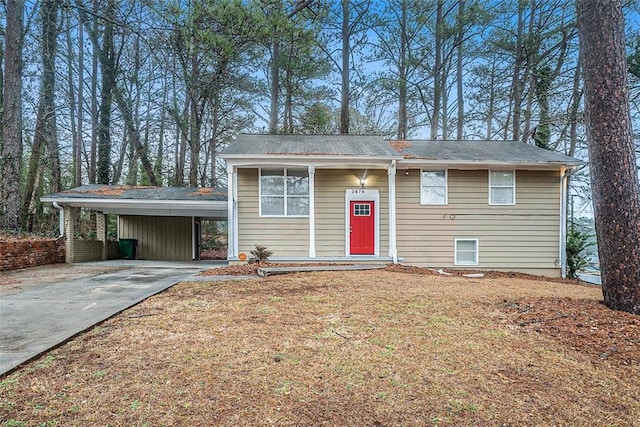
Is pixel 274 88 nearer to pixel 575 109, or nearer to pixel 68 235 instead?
pixel 68 235

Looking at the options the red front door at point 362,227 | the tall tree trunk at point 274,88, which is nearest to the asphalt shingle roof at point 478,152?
the red front door at point 362,227

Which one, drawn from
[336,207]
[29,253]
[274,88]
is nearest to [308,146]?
[336,207]

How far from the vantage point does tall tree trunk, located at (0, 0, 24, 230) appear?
10.0 meters

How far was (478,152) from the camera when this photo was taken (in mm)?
10336

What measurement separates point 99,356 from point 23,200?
14942 millimetres

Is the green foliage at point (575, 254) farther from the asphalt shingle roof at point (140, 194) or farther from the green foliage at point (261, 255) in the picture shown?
the asphalt shingle roof at point (140, 194)

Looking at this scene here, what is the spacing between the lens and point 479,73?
15.0 metres

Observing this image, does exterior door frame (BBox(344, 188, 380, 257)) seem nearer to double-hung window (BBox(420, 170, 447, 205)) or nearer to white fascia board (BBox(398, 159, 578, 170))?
white fascia board (BBox(398, 159, 578, 170))

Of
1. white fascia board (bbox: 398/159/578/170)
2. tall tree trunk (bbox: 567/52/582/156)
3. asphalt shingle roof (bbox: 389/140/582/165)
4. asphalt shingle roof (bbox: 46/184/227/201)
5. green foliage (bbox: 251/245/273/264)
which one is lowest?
green foliage (bbox: 251/245/273/264)

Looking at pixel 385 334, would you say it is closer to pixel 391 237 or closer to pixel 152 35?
pixel 391 237

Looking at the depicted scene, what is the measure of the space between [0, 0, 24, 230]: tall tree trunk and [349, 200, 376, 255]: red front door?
10.1 m

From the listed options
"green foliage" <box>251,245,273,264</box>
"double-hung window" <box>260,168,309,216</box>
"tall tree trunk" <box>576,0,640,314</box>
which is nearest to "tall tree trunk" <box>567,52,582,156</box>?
"tall tree trunk" <box>576,0,640,314</box>

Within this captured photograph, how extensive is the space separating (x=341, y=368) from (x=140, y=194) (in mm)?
9930

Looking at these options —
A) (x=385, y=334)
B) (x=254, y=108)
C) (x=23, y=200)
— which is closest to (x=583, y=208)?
(x=385, y=334)
